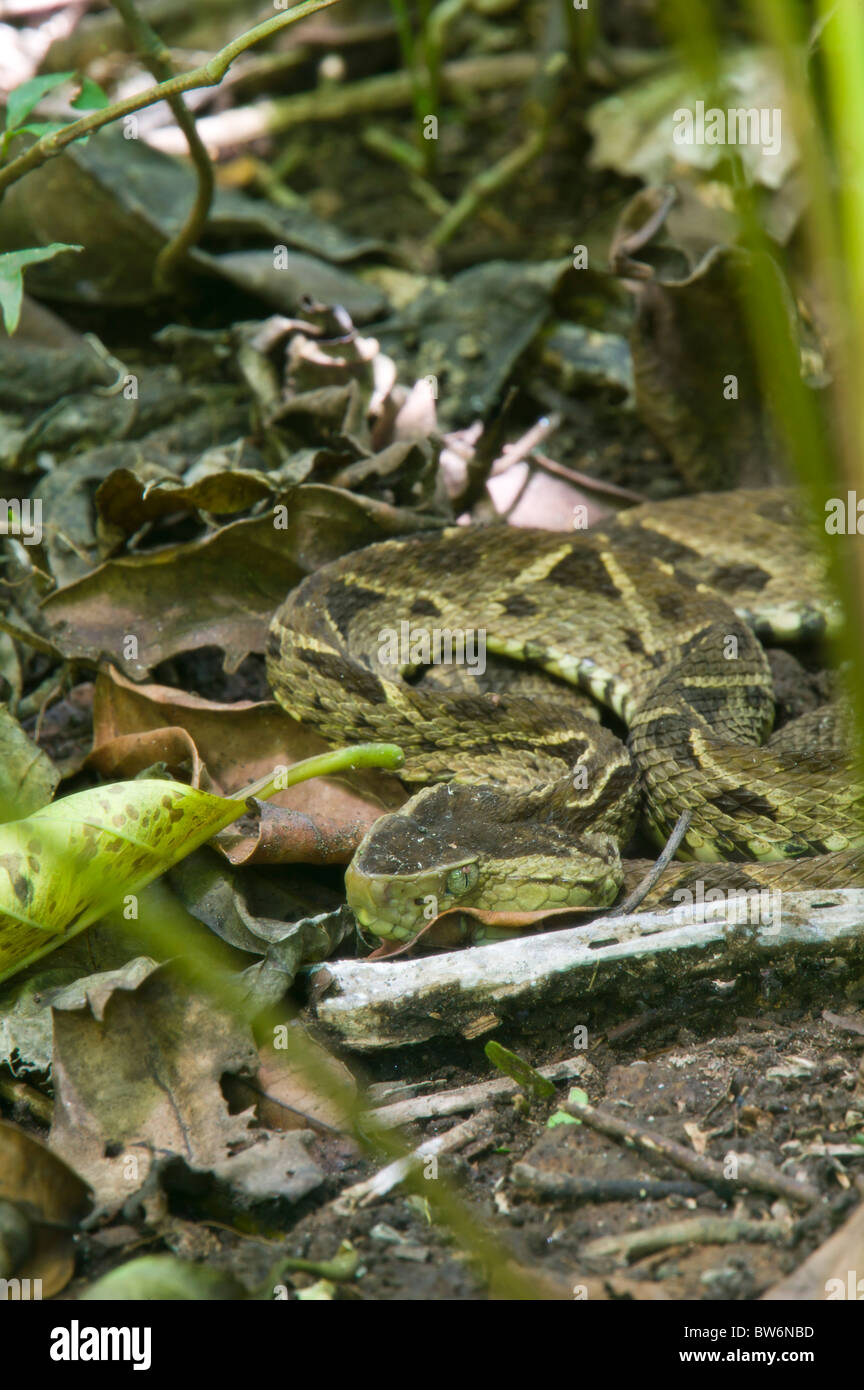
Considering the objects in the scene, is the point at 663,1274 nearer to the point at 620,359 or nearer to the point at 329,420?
the point at 329,420

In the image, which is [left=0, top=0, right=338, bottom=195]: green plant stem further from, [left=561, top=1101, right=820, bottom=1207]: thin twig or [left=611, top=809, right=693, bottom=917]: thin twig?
[left=561, top=1101, right=820, bottom=1207]: thin twig

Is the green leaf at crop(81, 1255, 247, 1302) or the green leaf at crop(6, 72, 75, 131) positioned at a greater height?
the green leaf at crop(6, 72, 75, 131)

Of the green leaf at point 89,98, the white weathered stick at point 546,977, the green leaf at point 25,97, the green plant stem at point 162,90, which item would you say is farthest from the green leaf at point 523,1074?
the green leaf at point 89,98

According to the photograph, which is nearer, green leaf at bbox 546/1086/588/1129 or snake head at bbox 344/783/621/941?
green leaf at bbox 546/1086/588/1129

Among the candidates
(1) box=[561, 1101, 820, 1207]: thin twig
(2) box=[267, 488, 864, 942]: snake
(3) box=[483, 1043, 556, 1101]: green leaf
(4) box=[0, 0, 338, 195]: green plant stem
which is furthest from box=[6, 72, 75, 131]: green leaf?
(1) box=[561, 1101, 820, 1207]: thin twig

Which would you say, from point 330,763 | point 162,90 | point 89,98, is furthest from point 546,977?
point 89,98
